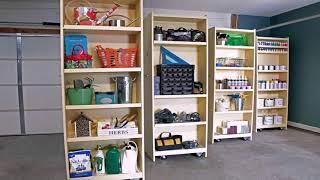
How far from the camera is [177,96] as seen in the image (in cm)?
351

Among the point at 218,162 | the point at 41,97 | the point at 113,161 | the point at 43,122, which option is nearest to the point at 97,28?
the point at 113,161

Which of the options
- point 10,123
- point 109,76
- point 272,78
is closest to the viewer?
point 109,76

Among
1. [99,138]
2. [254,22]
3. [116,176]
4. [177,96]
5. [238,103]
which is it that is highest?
[254,22]

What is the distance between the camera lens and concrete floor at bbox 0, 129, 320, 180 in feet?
10.0

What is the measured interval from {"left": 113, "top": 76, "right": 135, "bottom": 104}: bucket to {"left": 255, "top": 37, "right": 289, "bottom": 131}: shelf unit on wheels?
347 cm

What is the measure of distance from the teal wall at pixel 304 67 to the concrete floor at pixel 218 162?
0.86m

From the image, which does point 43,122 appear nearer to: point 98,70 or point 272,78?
point 98,70

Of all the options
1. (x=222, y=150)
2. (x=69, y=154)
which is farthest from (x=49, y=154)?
(x=222, y=150)

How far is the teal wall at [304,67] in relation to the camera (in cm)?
513

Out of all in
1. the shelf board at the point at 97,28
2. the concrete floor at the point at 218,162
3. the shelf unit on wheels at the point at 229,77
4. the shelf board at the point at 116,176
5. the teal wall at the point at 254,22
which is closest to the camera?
the shelf board at the point at 97,28

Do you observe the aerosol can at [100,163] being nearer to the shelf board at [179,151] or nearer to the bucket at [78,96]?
the bucket at [78,96]

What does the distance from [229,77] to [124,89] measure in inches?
105

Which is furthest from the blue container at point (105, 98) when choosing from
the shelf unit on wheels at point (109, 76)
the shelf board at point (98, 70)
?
the shelf board at point (98, 70)

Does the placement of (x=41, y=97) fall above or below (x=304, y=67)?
below
